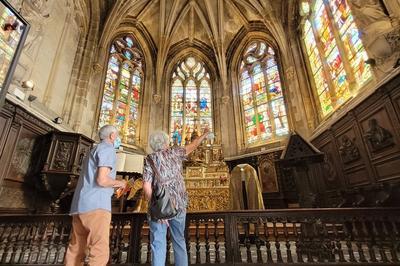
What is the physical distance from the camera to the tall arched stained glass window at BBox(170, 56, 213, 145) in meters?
10.5

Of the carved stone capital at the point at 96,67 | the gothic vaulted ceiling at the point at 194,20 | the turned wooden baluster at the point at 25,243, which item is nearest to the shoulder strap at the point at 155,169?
the turned wooden baluster at the point at 25,243

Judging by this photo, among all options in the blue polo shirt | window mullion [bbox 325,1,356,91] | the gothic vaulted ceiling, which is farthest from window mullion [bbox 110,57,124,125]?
window mullion [bbox 325,1,356,91]

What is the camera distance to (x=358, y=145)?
4945 mm

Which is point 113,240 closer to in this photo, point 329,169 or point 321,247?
point 321,247

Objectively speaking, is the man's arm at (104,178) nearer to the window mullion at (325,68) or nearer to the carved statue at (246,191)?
the carved statue at (246,191)

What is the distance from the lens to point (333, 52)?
6.60 metres

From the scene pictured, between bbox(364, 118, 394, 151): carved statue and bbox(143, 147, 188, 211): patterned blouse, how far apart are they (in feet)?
14.6

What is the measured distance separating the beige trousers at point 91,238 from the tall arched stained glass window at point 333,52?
6.29m

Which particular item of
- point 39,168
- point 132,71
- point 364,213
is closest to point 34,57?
point 39,168

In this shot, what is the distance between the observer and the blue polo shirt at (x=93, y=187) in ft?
5.50

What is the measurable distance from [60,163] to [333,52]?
28.3ft

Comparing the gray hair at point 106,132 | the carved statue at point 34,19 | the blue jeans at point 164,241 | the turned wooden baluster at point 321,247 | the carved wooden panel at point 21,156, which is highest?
the carved statue at point 34,19

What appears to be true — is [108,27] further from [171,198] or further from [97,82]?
[171,198]

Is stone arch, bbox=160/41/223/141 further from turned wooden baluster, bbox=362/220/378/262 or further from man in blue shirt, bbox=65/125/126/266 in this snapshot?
man in blue shirt, bbox=65/125/126/266
